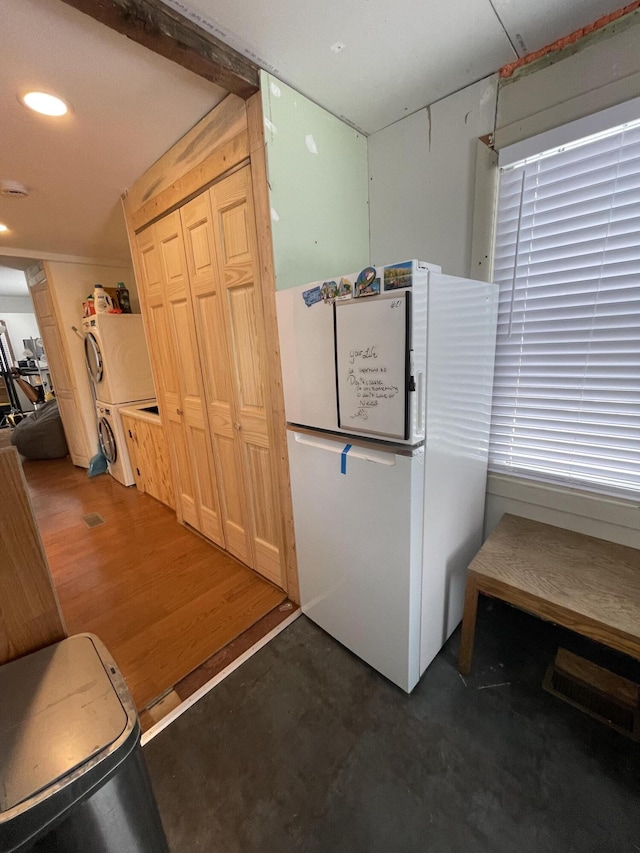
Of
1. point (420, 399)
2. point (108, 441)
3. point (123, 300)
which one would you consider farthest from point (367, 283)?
point (108, 441)

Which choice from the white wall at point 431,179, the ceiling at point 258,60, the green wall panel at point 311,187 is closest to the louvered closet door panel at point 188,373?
the ceiling at point 258,60

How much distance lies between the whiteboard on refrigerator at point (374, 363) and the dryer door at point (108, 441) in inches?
122

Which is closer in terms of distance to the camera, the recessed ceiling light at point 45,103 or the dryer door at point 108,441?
the recessed ceiling light at point 45,103

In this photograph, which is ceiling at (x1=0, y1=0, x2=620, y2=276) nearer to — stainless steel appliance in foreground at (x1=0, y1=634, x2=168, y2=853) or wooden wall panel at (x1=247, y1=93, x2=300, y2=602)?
wooden wall panel at (x1=247, y1=93, x2=300, y2=602)

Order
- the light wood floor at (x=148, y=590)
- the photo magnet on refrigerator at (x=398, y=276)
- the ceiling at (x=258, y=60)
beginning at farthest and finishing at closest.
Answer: the light wood floor at (x=148, y=590)
the ceiling at (x=258, y=60)
the photo magnet on refrigerator at (x=398, y=276)

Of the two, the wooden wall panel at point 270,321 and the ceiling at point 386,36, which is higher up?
Result: the ceiling at point 386,36

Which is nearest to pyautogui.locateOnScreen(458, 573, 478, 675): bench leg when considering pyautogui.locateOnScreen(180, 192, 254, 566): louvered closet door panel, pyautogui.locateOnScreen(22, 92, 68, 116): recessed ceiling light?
pyautogui.locateOnScreen(180, 192, 254, 566): louvered closet door panel

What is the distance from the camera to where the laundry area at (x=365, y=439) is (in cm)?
98

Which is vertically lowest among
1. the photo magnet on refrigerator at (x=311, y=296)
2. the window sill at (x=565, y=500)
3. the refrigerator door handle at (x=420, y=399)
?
the window sill at (x=565, y=500)

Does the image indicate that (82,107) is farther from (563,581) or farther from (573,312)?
(563,581)

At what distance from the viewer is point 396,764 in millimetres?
1150

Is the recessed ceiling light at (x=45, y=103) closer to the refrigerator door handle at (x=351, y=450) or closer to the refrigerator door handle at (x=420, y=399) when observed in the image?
the refrigerator door handle at (x=351, y=450)

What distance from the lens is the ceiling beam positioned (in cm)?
96

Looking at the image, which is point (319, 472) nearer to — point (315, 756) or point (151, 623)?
point (315, 756)
